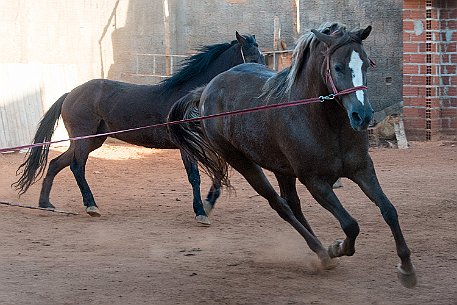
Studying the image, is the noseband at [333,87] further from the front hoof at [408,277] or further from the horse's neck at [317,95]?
the front hoof at [408,277]

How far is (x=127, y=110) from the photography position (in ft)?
30.8

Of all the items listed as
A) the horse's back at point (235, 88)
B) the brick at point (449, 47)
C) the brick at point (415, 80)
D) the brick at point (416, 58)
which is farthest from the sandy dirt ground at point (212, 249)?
the brick at point (449, 47)

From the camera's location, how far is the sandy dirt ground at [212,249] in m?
5.62

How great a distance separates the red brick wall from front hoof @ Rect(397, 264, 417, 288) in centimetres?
1007

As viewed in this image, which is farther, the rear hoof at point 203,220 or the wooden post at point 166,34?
the wooden post at point 166,34

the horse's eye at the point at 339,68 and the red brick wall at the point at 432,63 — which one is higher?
the horse's eye at the point at 339,68

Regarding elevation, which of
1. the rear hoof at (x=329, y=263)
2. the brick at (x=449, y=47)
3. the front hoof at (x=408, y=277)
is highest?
the brick at (x=449, y=47)

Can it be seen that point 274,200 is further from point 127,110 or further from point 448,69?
point 448,69

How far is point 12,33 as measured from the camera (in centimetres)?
1627

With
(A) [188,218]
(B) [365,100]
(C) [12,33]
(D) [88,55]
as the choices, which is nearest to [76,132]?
(A) [188,218]

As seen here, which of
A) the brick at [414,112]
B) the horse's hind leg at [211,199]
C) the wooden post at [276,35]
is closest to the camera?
the horse's hind leg at [211,199]

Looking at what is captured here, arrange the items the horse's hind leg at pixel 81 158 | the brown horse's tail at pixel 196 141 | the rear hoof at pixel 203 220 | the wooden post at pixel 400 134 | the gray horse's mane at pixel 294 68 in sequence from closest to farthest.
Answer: the gray horse's mane at pixel 294 68 → the brown horse's tail at pixel 196 141 → the rear hoof at pixel 203 220 → the horse's hind leg at pixel 81 158 → the wooden post at pixel 400 134

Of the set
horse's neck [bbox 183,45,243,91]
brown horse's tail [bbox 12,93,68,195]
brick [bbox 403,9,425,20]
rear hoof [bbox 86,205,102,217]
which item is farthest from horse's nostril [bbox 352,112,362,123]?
brick [bbox 403,9,425,20]

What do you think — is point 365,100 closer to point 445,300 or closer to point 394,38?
point 445,300
